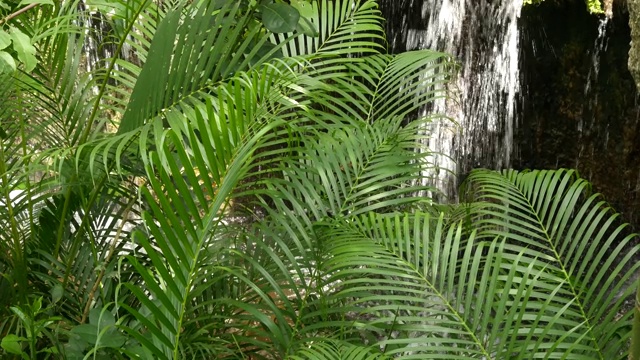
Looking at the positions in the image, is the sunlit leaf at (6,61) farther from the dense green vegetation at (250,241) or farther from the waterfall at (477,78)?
the waterfall at (477,78)

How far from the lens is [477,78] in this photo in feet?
18.4

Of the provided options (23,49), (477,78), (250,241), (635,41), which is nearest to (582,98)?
(477,78)

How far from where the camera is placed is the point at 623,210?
531 centimetres

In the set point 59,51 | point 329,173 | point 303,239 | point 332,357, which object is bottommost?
point 332,357

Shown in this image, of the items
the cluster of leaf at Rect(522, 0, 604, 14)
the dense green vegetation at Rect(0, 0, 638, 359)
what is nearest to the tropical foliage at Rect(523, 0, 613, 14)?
the cluster of leaf at Rect(522, 0, 604, 14)

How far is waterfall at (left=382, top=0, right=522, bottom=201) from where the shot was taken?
5523 mm

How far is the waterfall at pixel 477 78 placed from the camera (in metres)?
5.52

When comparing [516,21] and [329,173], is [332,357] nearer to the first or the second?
[329,173]

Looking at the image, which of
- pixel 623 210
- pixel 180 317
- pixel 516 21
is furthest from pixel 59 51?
pixel 623 210

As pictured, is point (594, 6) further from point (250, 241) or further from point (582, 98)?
point (250, 241)

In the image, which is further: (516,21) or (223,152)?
(516,21)

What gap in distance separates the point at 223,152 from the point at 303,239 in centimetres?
64

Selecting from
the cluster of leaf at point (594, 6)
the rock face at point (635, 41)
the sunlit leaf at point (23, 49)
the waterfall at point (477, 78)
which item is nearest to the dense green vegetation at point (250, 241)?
the sunlit leaf at point (23, 49)

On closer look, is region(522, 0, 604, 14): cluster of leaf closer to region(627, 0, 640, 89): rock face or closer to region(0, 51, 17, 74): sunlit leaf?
region(627, 0, 640, 89): rock face
